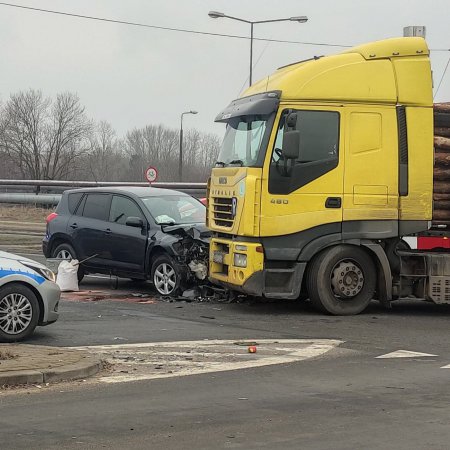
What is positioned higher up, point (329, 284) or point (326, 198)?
point (326, 198)

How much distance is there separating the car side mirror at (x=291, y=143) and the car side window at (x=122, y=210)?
3.56m

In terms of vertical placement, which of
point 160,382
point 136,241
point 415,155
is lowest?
point 160,382

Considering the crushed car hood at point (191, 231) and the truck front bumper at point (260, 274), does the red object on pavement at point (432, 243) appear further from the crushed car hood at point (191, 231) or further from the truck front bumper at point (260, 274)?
the crushed car hood at point (191, 231)

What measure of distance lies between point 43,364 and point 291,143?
5.10m

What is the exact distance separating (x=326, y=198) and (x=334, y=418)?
5.86 m

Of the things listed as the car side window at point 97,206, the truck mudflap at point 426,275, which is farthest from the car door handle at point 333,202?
the car side window at point 97,206

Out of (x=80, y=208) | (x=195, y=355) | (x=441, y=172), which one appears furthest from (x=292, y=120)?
(x=80, y=208)

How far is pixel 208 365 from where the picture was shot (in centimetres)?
835

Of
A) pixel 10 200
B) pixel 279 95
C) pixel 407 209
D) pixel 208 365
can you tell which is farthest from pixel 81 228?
pixel 10 200

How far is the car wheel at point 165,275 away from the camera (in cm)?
1328

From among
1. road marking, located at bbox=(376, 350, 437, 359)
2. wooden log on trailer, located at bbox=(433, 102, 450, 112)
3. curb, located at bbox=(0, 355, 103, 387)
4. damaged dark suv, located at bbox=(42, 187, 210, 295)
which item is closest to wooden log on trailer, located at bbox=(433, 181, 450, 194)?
wooden log on trailer, located at bbox=(433, 102, 450, 112)

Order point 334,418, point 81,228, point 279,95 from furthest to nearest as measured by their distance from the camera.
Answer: point 81,228, point 279,95, point 334,418

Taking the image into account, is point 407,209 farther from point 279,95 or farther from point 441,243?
point 279,95

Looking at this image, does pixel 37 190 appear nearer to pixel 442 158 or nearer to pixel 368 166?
pixel 368 166
